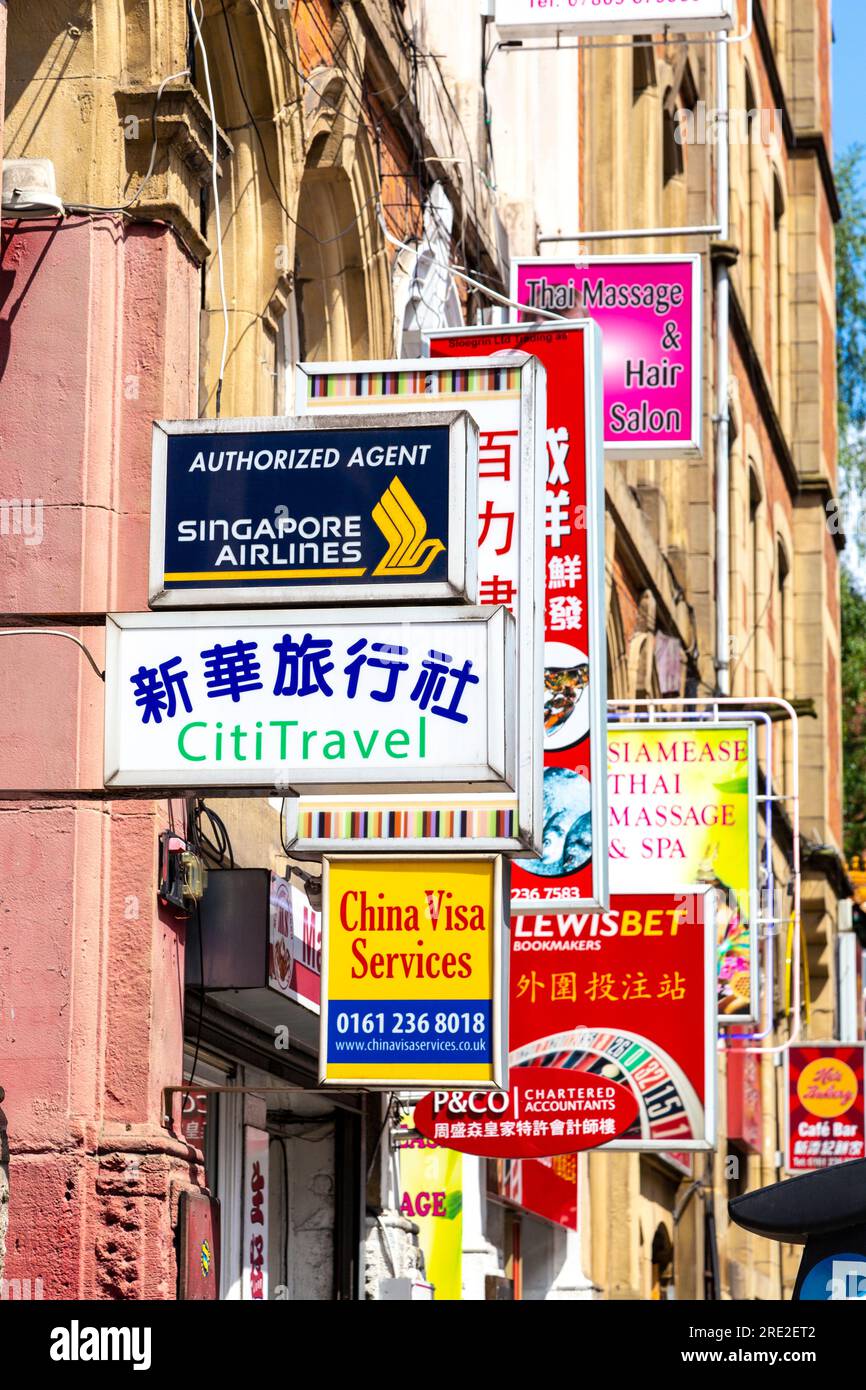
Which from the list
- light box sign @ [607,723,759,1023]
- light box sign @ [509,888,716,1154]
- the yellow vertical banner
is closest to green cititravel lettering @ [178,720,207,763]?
light box sign @ [509,888,716,1154]

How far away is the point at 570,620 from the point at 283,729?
460 centimetres

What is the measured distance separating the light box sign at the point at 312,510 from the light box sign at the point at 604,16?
8.52 metres

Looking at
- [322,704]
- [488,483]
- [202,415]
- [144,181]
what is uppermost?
[144,181]

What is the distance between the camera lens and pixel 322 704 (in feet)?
20.8

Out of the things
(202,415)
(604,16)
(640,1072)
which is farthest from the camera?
(604,16)

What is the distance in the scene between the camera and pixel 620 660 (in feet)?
73.7

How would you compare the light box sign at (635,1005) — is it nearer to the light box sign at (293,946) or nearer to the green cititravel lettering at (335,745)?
the light box sign at (293,946)

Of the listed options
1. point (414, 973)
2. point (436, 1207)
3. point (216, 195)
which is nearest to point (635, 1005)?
point (436, 1207)

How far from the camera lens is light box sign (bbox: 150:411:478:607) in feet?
21.4

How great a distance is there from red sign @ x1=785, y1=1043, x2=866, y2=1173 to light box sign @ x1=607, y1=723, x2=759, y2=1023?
419 inches

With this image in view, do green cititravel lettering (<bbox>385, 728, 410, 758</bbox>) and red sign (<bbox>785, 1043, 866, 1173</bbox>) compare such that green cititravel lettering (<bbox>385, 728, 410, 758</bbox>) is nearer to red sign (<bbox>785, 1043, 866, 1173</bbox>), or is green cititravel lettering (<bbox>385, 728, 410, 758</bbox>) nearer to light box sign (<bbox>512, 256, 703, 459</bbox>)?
light box sign (<bbox>512, 256, 703, 459</bbox>)

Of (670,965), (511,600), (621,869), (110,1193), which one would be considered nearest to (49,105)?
(511,600)

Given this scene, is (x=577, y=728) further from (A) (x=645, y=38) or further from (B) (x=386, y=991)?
(A) (x=645, y=38)

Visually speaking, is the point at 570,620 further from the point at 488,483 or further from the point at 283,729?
the point at 283,729
